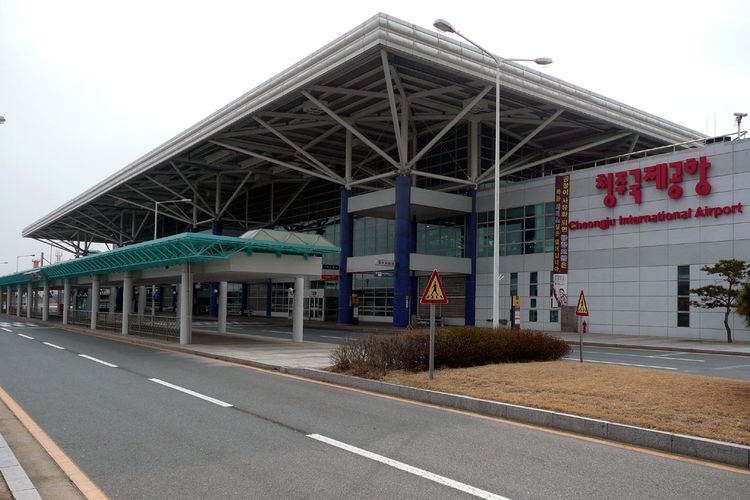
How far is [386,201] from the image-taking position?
42812mm

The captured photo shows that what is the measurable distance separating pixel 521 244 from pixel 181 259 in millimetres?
24986

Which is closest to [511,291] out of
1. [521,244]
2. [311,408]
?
[521,244]

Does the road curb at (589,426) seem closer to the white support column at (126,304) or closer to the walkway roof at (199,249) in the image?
the walkway roof at (199,249)

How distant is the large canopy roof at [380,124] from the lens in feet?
114

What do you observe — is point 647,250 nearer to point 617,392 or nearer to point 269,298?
point 617,392

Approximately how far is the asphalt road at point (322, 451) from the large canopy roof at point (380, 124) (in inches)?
986

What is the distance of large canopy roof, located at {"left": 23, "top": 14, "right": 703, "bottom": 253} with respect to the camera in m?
34.6

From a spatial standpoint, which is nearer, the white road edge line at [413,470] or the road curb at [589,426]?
the white road edge line at [413,470]

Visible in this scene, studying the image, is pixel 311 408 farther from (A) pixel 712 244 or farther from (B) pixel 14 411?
(A) pixel 712 244

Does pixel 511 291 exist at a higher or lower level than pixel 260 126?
lower

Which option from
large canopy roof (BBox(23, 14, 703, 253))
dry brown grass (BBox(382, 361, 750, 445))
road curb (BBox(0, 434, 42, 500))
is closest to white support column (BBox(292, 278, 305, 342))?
large canopy roof (BBox(23, 14, 703, 253))

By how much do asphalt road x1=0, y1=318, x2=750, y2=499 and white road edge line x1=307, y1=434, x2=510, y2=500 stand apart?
0.06 ft

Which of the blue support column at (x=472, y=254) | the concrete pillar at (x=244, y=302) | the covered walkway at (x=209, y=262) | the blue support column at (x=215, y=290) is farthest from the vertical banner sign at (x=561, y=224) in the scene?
Answer: the concrete pillar at (x=244, y=302)

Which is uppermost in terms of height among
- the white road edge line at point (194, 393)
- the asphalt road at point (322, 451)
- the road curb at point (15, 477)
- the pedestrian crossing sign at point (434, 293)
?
the pedestrian crossing sign at point (434, 293)
